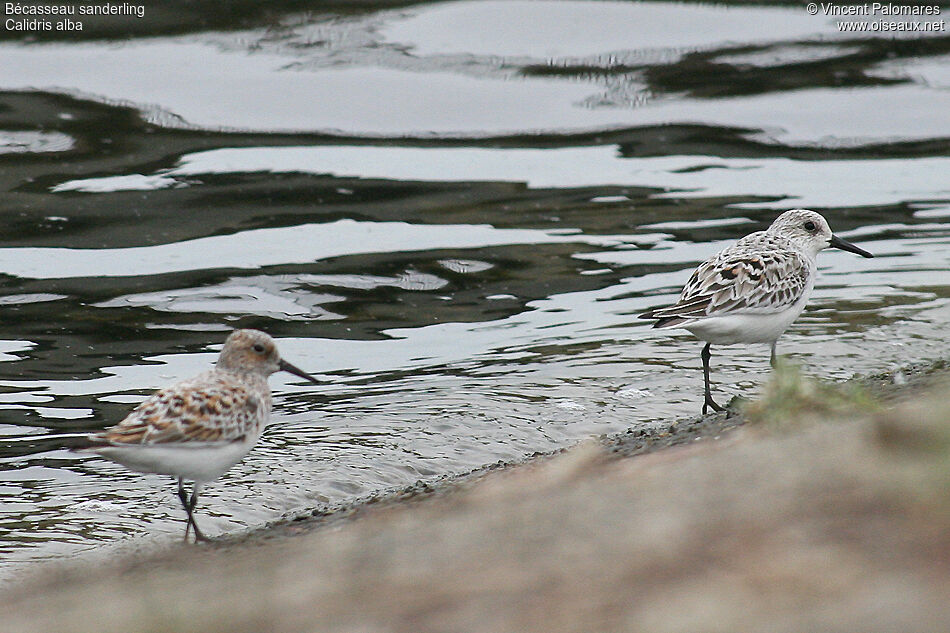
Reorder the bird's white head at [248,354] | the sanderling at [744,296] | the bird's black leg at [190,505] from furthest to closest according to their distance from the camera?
1. the sanderling at [744,296]
2. the bird's white head at [248,354]
3. the bird's black leg at [190,505]

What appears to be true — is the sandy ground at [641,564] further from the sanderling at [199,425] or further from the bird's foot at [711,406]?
the bird's foot at [711,406]

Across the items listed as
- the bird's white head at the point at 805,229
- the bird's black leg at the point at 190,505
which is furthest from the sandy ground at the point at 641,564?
the bird's white head at the point at 805,229

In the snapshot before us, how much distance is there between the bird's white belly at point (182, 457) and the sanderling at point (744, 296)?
2916 mm

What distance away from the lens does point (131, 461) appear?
6617mm

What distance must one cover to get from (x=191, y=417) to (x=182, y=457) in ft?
0.67

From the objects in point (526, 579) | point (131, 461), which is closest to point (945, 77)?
point (131, 461)

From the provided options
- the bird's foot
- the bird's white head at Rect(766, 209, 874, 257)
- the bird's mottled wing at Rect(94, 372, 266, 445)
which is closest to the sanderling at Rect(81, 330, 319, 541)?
the bird's mottled wing at Rect(94, 372, 266, 445)

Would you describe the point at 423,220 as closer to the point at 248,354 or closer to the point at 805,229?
the point at 805,229

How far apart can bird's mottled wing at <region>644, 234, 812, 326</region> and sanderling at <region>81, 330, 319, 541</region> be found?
2.64 meters

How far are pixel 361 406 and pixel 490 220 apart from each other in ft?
17.2

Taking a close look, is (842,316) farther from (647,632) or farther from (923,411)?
(647,632)

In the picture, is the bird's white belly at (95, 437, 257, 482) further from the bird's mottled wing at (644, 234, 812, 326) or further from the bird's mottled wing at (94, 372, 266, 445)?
the bird's mottled wing at (644, 234, 812, 326)

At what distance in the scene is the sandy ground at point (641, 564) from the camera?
3.54 meters

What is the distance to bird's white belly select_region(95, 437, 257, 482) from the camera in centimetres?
655
